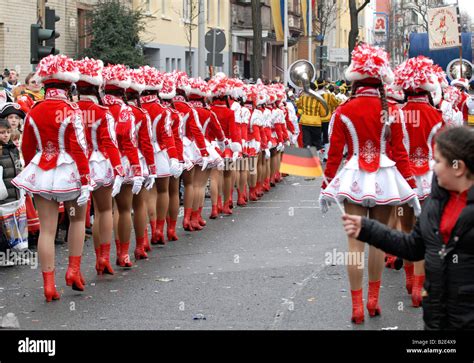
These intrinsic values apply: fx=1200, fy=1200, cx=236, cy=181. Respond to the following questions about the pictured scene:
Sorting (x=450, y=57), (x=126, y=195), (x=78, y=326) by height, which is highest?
(x=450, y=57)

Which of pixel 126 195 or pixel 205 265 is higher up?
pixel 126 195

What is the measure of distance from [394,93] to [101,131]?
8.94 ft

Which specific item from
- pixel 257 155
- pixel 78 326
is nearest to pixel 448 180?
pixel 78 326

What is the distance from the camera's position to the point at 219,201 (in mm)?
18219

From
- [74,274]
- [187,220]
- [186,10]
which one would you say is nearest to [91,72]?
[74,274]

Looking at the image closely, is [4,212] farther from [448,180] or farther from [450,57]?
[450,57]

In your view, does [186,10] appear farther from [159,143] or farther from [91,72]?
[91,72]

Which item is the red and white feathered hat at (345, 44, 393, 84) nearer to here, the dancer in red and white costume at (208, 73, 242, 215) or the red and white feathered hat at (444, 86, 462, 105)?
the red and white feathered hat at (444, 86, 462, 105)

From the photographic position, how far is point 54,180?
33.6ft

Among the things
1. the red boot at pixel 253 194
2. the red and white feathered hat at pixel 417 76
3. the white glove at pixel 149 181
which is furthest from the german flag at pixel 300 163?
the red boot at pixel 253 194

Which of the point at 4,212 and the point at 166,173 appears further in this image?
the point at 166,173

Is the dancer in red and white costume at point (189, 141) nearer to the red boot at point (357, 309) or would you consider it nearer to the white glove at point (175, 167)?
the white glove at point (175, 167)

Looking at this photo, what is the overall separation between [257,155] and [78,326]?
1155cm

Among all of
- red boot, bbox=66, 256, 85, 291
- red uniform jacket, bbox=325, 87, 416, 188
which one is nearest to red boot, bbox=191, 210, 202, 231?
red boot, bbox=66, 256, 85, 291
